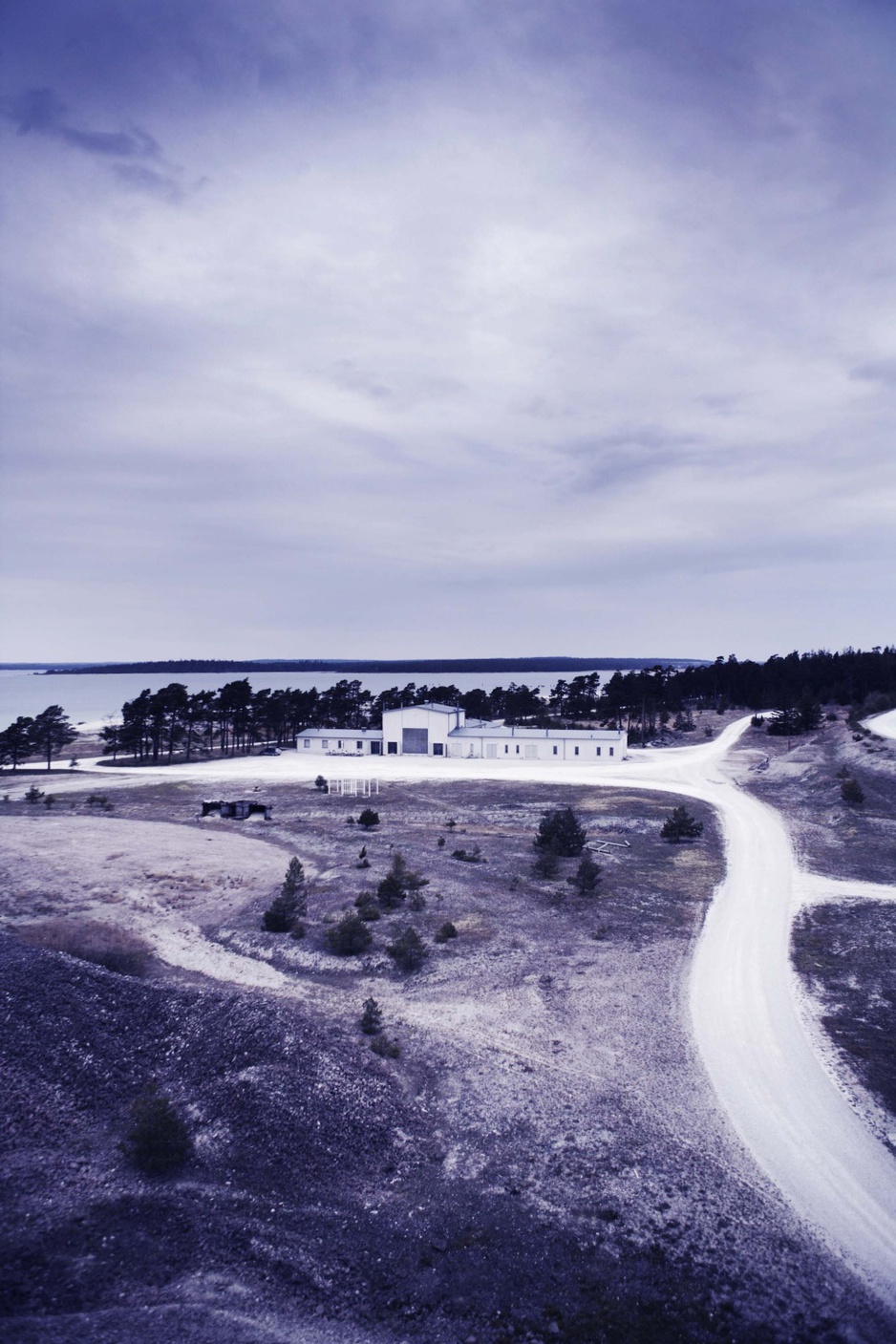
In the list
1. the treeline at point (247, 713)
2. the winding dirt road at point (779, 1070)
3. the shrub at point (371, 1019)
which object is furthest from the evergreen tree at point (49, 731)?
the winding dirt road at point (779, 1070)

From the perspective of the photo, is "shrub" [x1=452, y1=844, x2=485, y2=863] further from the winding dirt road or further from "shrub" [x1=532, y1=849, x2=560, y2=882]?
the winding dirt road

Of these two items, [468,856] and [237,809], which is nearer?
[468,856]

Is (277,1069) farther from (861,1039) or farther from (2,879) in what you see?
(2,879)

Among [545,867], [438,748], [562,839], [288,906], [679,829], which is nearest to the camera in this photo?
[288,906]

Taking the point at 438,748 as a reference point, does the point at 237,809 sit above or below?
below

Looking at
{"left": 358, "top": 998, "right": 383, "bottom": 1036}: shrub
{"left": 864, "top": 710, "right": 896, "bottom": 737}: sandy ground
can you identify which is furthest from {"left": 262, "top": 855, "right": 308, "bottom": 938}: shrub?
{"left": 864, "top": 710, "right": 896, "bottom": 737}: sandy ground

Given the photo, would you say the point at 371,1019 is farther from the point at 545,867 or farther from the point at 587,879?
the point at 545,867

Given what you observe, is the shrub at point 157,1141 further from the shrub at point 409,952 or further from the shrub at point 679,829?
the shrub at point 679,829

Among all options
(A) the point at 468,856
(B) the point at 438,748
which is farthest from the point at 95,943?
(B) the point at 438,748
